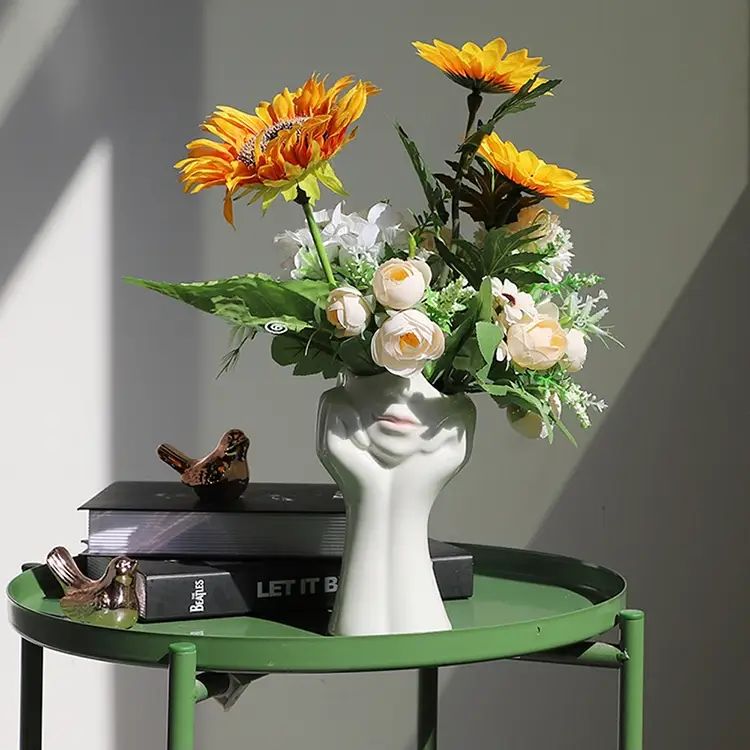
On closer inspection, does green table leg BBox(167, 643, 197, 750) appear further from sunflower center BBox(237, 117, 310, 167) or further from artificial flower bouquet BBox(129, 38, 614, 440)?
sunflower center BBox(237, 117, 310, 167)

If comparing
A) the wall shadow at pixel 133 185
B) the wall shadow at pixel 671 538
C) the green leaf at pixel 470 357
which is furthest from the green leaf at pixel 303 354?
the wall shadow at pixel 671 538

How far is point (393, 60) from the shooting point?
6.20ft

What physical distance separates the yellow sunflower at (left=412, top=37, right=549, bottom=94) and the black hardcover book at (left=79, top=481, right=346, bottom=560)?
382 mm

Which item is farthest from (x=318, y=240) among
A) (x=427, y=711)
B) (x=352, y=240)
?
(x=427, y=711)

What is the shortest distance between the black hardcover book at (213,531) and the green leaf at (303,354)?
13 centimetres

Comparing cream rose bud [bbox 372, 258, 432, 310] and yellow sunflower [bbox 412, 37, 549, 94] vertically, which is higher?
yellow sunflower [bbox 412, 37, 549, 94]

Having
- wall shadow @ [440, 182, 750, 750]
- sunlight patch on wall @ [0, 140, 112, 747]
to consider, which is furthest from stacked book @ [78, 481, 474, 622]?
wall shadow @ [440, 182, 750, 750]

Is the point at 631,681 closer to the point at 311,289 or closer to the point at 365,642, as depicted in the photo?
the point at 365,642

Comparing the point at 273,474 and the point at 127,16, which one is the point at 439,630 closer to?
the point at 273,474

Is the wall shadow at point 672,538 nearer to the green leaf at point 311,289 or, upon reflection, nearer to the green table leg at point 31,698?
the green table leg at point 31,698

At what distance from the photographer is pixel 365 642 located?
2.92 feet

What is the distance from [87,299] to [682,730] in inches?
44.0

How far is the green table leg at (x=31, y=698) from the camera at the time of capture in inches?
44.9

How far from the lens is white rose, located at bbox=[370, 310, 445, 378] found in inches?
35.5
